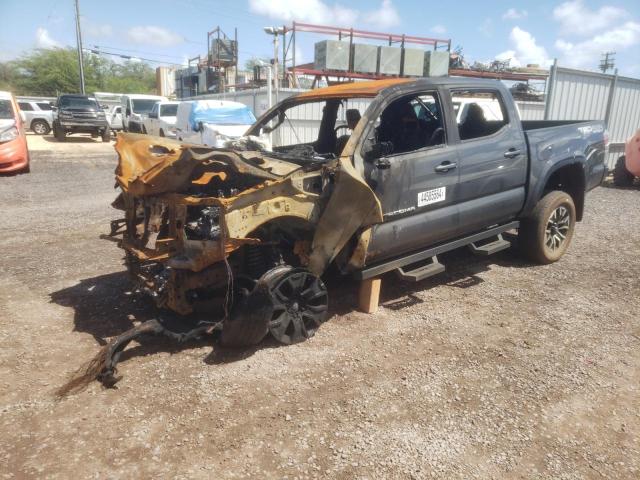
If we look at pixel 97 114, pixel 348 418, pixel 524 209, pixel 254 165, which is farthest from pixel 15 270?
pixel 97 114

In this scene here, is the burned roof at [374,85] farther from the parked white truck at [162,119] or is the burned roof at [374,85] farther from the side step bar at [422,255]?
the parked white truck at [162,119]

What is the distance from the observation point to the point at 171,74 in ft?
174

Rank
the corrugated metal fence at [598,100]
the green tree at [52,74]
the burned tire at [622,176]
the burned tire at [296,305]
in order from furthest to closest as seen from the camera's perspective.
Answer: the green tree at [52,74] → the corrugated metal fence at [598,100] → the burned tire at [622,176] → the burned tire at [296,305]

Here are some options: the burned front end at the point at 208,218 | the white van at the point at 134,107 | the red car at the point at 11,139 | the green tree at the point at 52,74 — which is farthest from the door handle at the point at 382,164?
the green tree at the point at 52,74

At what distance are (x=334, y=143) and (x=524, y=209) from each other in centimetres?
220

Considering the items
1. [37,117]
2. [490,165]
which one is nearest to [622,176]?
[490,165]

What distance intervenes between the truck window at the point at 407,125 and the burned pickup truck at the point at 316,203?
1 cm

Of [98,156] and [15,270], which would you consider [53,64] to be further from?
[15,270]

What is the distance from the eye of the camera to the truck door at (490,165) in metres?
4.44

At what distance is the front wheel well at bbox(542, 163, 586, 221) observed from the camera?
5613 millimetres

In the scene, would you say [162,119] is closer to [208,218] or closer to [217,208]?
[217,208]

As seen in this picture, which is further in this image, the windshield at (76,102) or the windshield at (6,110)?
the windshield at (76,102)

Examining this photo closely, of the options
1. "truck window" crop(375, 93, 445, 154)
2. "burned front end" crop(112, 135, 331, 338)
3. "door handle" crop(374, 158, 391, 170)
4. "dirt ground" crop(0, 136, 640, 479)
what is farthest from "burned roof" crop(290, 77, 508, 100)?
"dirt ground" crop(0, 136, 640, 479)

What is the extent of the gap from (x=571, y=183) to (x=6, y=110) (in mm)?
11992
